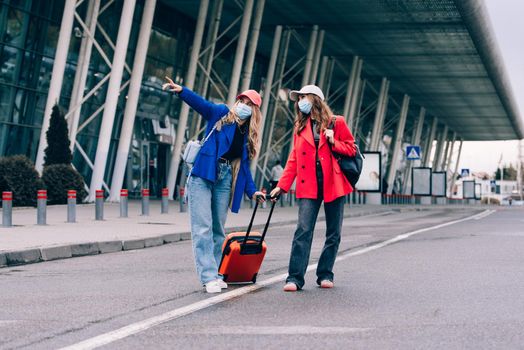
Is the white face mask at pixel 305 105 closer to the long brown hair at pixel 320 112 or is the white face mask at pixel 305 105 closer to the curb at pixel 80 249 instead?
the long brown hair at pixel 320 112

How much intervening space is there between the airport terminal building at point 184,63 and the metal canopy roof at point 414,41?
0.11m

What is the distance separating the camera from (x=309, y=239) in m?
9.45

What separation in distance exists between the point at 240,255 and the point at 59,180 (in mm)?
18051

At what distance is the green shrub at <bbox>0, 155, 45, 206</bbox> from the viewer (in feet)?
80.3

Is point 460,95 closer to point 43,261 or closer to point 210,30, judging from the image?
point 210,30

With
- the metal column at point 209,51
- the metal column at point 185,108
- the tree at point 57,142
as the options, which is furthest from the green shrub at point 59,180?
the metal column at point 209,51

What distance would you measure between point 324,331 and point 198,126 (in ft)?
111

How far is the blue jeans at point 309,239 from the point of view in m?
9.34

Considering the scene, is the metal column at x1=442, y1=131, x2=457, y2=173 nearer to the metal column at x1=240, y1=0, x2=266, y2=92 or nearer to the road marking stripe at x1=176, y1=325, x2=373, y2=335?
the metal column at x1=240, y1=0, x2=266, y2=92

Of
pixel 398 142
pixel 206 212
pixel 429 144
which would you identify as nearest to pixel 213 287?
pixel 206 212

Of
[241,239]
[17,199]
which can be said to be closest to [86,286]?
[241,239]

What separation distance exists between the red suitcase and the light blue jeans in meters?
0.16

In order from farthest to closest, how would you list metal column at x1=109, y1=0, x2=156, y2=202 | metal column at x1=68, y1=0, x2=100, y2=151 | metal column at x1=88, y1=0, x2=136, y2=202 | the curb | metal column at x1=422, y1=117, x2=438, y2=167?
metal column at x1=422, y1=117, x2=438, y2=167
metal column at x1=109, y1=0, x2=156, y2=202
metal column at x1=68, y1=0, x2=100, y2=151
metal column at x1=88, y1=0, x2=136, y2=202
the curb

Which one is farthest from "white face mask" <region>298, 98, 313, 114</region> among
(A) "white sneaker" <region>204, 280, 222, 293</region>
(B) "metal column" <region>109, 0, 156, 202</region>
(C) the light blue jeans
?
(B) "metal column" <region>109, 0, 156, 202</region>
